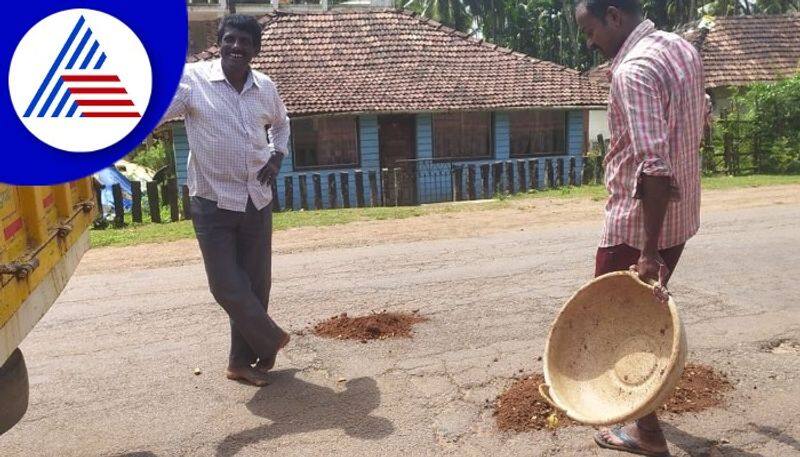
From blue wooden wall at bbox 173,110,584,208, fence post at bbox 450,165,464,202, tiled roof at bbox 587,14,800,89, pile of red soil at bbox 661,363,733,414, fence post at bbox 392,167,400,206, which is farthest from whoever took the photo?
tiled roof at bbox 587,14,800,89

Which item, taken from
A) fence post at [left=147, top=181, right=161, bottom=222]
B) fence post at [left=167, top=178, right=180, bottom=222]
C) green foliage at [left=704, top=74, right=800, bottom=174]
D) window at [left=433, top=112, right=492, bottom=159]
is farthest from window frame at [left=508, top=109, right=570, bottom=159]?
fence post at [left=147, top=181, right=161, bottom=222]

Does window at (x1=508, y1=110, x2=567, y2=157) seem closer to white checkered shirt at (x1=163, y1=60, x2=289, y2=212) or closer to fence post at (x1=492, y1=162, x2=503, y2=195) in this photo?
fence post at (x1=492, y1=162, x2=503, y2=195)

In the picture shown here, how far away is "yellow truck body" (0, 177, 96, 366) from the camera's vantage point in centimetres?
261

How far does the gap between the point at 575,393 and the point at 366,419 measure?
43.6 inches

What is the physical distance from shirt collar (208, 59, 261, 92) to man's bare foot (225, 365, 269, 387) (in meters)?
1.64

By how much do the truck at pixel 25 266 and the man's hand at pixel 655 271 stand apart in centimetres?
247

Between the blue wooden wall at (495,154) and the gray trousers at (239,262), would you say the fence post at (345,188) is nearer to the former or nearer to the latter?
the blue wooden wall at (495,154)

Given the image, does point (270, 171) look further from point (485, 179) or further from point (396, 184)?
point (485, 179)

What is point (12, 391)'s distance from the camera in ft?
9.43

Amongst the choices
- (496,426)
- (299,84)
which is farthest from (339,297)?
(299,84)

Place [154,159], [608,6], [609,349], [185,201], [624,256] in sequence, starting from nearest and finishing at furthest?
[608,6] → [624,256] → [609,349] → [185,201] → [154,159]

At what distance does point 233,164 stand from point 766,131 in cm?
1640

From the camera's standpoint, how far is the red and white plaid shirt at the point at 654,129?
2643 mm

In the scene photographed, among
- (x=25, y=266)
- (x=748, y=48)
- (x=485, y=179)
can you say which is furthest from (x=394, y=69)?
(x=748, y=48)
